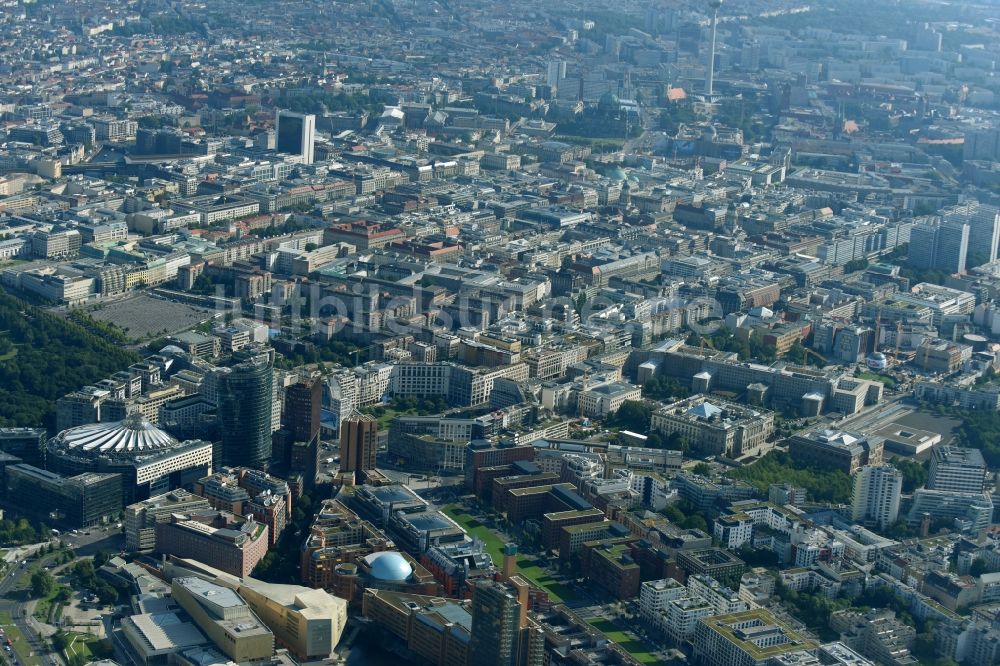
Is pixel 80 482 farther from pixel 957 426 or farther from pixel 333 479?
A: pixel 957 426

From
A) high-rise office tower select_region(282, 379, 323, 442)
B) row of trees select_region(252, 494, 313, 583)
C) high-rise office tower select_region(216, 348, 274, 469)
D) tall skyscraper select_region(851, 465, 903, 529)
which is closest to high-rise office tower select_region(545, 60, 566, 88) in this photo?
high-rise office tower select_region(282, 379, 323, 442)

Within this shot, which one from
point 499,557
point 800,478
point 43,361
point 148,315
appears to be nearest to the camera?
point 499,557

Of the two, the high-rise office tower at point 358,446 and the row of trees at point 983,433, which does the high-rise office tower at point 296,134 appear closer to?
the row of trees at point 983,433

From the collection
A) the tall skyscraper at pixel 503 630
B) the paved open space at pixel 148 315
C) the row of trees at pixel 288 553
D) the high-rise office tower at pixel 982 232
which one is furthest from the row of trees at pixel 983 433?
the paved open space at pixel 148 315

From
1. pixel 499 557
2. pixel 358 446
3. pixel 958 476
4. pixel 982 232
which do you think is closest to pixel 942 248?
pixel 982 232

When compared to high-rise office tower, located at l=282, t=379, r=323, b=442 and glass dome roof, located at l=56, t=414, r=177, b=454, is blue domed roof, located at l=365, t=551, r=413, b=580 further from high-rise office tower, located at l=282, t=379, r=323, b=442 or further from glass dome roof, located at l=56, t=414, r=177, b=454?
glass dome roof, located at l=56, t=414, r=177, b=454

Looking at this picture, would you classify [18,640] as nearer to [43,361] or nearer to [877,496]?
[43,361]
